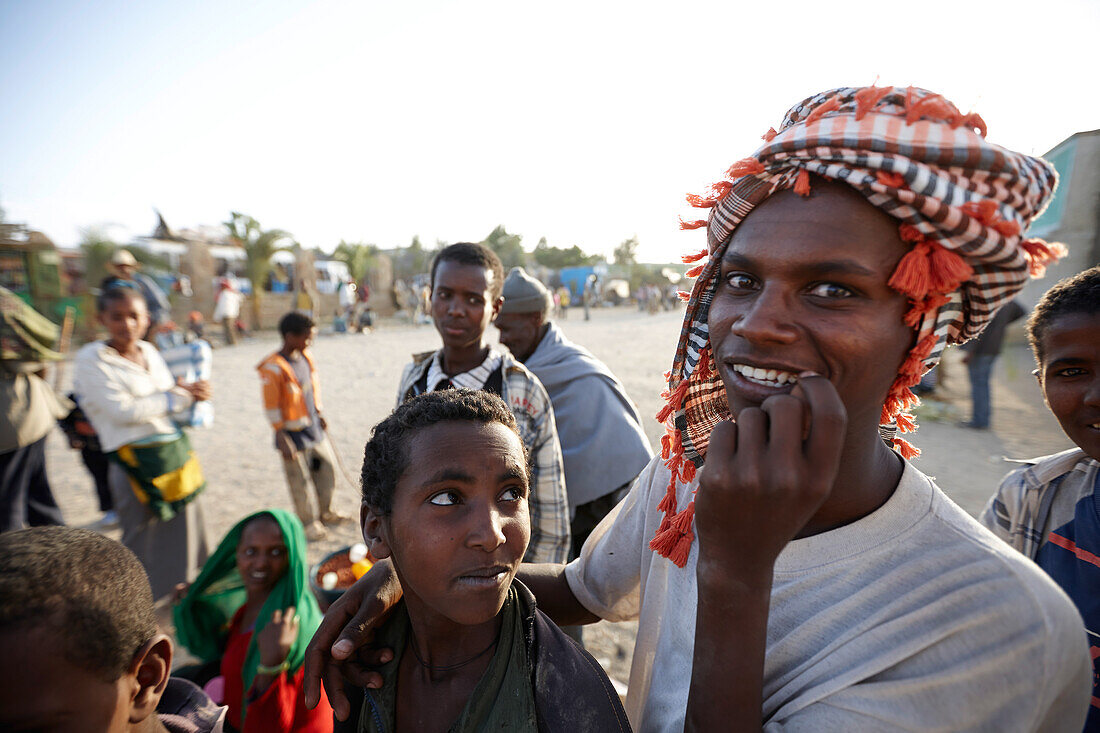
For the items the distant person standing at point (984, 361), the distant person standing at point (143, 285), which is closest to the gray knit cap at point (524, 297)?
the distant person standing at point (143, 285)

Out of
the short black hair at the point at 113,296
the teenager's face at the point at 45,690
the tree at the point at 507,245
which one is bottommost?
the teenager's face at the point at 45,690

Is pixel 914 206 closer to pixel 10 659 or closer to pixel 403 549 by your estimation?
pixel 403 549

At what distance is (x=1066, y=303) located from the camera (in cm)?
184

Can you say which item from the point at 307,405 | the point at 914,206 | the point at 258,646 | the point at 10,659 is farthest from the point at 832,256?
the point at 307,405

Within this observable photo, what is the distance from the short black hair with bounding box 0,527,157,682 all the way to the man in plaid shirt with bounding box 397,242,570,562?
4.79ft

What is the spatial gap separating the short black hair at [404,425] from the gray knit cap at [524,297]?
2207 mm

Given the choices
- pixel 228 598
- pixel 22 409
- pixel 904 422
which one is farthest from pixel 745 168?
pixel 22 409

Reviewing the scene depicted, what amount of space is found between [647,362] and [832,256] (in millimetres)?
13645

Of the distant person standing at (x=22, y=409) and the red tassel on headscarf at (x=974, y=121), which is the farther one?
the distant person standing at (x=22, y=409)

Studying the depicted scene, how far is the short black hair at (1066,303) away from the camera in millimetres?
1775

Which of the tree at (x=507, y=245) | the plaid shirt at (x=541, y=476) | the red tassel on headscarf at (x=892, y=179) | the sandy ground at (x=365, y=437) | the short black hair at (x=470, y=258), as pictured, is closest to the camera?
the red tassel on headscarf at (x=892, y=179)

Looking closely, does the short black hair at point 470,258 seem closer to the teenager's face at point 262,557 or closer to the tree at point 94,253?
the teenager's face at point 262,557

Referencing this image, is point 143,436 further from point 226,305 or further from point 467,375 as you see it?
point 226,305

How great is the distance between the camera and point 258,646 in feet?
8.55
